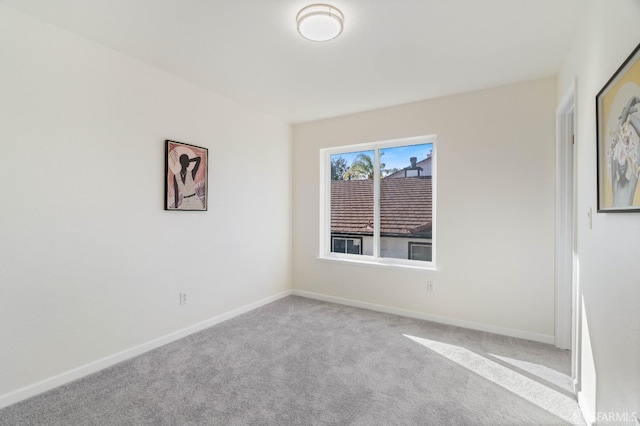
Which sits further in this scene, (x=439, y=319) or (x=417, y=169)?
(x=417, y=169)

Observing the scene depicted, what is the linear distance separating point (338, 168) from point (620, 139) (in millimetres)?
3161

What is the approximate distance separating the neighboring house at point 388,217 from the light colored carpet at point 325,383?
3.44ft

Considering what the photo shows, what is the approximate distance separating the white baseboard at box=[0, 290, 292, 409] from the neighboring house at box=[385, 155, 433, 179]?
2.58 meters

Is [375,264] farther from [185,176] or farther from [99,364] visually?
[99,364]

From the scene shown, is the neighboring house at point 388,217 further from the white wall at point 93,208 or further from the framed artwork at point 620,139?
the framed artwork at point 620,139

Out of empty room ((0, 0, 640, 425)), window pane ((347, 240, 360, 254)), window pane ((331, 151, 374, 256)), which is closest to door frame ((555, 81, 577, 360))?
empty room ((0, 0, 640, 425))

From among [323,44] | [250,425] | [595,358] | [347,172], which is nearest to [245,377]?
[250,425]

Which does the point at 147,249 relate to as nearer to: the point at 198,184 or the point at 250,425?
the point at 198,184

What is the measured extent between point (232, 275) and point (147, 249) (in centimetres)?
106

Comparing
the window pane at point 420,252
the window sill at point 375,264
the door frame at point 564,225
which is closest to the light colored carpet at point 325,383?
the door frame at point 564,225

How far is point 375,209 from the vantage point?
392 cm

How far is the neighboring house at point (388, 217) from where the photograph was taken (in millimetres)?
3609

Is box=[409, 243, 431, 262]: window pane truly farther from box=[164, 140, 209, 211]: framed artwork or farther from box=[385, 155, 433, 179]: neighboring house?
box=[164, 140, 209, 211]: framed artwork

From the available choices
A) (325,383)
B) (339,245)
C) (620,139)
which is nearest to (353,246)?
(339,245)
